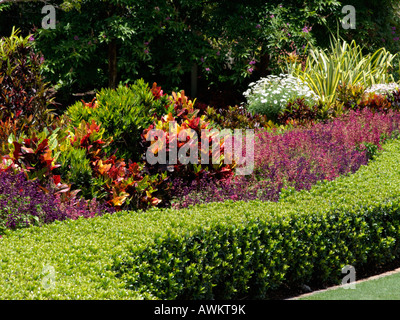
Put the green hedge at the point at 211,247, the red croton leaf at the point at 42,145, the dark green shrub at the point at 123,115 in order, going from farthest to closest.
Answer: the dark green shrub at the point at 123,115 < the red croton leaf at the point at 42,145 < the green hedge at the point at 211,247

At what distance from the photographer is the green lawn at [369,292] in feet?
13.9

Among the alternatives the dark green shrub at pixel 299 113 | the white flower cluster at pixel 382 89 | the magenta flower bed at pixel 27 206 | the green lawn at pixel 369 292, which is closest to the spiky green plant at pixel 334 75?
the white flower cluster at pixel 382 89

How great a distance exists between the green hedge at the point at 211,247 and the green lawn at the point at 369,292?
0.26 m

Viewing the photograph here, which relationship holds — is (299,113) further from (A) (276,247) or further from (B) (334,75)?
(A) (276,247)

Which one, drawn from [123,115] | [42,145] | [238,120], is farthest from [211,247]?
[238,120]

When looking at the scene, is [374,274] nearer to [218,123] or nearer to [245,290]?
[245,290]

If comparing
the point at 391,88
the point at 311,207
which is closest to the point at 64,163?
the point at 311,207

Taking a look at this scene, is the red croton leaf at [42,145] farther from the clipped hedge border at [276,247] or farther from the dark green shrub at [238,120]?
the dark green shrub at [238,120]

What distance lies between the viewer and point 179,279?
13.1 feet

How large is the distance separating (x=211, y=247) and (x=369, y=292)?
4.74 feet

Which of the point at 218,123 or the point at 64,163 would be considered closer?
the point at 64,163

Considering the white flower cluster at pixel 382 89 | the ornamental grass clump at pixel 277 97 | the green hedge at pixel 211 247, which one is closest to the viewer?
the green hedge at pixel 211 247

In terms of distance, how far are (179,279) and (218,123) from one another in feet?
19.8

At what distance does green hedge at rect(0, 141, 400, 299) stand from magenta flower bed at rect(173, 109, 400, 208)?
49 centimetres
